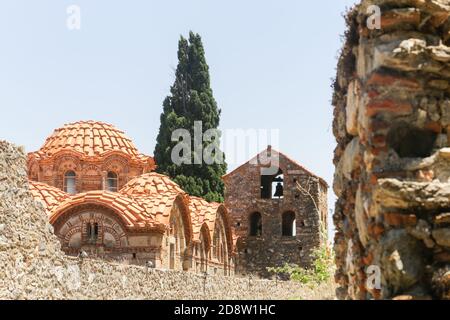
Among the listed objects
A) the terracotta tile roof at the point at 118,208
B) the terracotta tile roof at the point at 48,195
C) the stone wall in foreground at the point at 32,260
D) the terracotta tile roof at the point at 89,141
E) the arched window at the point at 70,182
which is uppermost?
the terracotta tile roof at the point at 89,141

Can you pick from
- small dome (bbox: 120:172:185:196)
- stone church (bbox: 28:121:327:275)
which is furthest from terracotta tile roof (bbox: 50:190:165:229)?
small dome (bbox: 120:172:185:196)

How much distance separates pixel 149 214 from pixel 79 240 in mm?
2134

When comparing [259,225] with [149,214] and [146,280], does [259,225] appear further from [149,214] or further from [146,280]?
[146,280]

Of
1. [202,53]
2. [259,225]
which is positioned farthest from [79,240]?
[202,53]

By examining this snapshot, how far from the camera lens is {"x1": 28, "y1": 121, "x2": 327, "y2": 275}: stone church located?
21203 millimetres

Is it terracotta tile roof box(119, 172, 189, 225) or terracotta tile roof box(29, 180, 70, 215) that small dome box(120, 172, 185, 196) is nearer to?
terracotta tile roof box(119, 172, 189, 225)

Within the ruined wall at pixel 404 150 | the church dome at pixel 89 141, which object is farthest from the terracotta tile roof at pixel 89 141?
the ruined wall at pixel 404 150

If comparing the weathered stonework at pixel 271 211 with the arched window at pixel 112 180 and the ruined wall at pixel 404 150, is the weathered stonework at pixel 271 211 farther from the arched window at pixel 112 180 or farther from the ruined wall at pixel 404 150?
the ruined wall at pixel 404 150

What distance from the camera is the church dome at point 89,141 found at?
1069 inches

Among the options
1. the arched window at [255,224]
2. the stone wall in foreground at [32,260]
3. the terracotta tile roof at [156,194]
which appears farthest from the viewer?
the arched window at [255,224]

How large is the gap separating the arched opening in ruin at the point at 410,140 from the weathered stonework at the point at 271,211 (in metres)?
27.0

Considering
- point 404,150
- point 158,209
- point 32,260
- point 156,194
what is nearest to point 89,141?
point 156,194

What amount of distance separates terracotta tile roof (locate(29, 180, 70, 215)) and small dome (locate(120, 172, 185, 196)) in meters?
2.01
